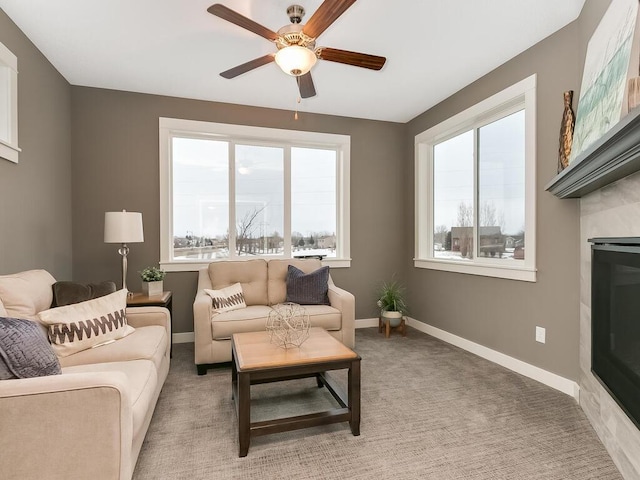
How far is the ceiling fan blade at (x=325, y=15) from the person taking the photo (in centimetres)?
178

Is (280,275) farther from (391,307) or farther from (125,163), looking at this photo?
(125,163)

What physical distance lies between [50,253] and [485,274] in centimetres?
402

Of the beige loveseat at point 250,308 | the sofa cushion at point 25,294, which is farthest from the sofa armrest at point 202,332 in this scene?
the sofa cushion at point 25,294

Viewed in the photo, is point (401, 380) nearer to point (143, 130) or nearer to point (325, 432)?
point (325, 432)

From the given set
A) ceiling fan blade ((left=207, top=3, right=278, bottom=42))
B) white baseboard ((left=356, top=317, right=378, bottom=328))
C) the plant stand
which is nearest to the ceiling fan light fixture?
ceiling fan blade ((left=207, top=3, right=278, bottom=42))

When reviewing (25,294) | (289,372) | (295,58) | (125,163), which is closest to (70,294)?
(25,294)

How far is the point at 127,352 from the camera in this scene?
2.11 metres

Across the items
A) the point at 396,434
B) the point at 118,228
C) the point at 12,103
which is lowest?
the point at 396,434

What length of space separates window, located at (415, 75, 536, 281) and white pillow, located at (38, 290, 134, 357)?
3134mm

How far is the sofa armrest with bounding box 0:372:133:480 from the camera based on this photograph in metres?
1.27

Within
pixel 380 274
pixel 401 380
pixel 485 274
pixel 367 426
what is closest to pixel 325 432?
pixel 367 426

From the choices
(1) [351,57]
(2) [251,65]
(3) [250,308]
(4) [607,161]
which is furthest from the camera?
(3) [250,308]

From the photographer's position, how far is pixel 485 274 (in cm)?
338

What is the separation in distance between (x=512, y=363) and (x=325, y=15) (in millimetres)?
3061
